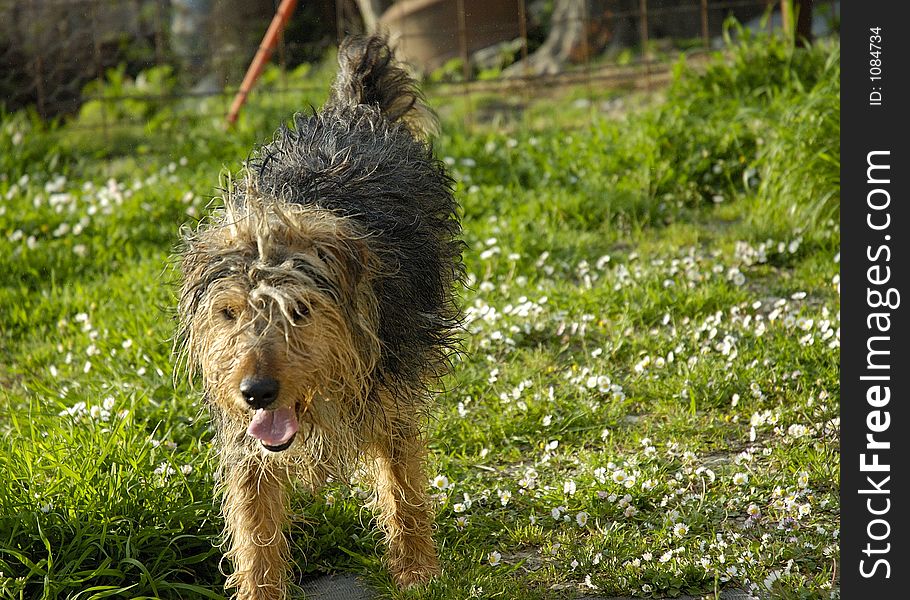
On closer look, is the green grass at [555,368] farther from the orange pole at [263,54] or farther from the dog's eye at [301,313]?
the dog's eye at [301,313]

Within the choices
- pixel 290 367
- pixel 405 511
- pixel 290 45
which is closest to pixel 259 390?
pixel 290 367

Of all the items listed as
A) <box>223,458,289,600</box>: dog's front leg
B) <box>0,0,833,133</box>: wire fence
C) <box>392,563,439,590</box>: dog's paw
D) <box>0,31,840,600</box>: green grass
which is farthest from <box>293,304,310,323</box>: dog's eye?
<box>0,0,833,133</box>: wire fence

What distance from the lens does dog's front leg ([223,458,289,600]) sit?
3.38m

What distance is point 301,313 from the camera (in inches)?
116

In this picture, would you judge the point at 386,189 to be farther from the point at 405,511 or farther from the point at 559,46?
the point at 559,46

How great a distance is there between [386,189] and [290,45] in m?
5.51

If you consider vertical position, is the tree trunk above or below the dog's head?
above

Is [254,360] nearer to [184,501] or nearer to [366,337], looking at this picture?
[366,337]

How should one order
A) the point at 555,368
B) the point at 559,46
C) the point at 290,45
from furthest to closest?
the point at 559,46
the point at 290,45
the point at 555,368

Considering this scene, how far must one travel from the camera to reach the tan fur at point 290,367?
2.92 meters

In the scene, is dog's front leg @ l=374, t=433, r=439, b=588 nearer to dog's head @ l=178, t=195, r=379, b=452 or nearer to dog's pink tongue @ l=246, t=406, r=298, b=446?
dog's head @ l=178, t=195, r=379, b=452

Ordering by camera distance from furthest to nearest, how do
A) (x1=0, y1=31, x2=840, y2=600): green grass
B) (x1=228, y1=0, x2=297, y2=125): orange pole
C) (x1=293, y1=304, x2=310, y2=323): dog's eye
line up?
(x1=228, y1=0, x2=297, y2=125): orange pole → (x1=0, y1=31, x2=840, y2=600): green grass → (x1=293, y1=304, x2=310, y2=323): dog's eye

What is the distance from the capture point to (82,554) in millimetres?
3410
